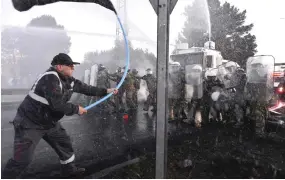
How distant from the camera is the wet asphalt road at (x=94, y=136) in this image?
4043 mm

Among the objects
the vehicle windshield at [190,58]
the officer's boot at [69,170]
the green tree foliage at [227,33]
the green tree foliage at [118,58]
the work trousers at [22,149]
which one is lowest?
the officer's boot at [69,170]

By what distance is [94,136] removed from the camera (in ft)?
18.0

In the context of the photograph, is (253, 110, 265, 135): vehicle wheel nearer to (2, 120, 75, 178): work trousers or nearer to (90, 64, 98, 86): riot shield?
(2, 120, 75, 178): work trousers

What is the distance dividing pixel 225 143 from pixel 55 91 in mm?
3787

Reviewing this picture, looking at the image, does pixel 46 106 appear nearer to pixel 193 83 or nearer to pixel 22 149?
pixel 22 149

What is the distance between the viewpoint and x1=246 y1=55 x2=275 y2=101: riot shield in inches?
243

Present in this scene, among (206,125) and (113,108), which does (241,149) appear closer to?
(206,125)

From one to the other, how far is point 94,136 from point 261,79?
4812 mm

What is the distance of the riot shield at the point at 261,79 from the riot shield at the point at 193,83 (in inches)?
51.7

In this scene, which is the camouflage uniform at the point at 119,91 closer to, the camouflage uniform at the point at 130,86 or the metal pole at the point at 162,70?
the camouflage uniform at the point at 130,86

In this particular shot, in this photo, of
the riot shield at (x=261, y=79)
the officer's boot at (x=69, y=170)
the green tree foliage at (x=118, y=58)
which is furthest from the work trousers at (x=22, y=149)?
the green tree foliage at (x=118, y=58)

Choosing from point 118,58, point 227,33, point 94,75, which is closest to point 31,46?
point 118,58

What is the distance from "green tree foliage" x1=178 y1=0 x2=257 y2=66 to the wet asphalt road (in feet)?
70.1

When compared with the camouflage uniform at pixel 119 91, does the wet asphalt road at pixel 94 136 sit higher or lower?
lower
